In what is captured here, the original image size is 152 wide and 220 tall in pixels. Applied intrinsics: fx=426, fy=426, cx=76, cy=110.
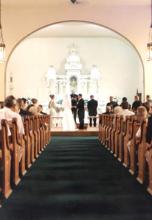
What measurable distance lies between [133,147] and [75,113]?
12.0 meters

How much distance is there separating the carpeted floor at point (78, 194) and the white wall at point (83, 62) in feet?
47.8

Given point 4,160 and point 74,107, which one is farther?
point 74,107

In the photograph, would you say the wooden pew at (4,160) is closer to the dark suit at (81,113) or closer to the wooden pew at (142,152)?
the wooden pew at (142,152)

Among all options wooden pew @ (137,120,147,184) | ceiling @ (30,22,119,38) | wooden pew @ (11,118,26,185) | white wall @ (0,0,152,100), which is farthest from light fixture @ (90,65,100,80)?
wooden pew @ (137,120,147,184)

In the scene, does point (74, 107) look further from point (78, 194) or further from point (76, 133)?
point (78, 194)

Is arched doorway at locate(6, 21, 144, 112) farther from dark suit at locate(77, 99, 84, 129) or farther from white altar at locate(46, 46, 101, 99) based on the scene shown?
dark suit at locate(77, 99, 84, 129)

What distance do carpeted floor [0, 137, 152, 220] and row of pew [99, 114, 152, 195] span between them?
6.4 inches

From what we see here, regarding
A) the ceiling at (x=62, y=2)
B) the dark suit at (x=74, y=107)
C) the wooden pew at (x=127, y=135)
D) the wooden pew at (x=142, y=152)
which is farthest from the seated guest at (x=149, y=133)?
the dark suit at (x=74, y=107)

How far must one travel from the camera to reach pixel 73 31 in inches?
838

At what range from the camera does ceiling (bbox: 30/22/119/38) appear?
1995cm

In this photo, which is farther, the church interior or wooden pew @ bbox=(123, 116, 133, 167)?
wooden pew @ bbox=(123, 116, 133, 167)

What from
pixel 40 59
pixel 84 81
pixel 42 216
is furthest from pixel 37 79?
pixel 42 216

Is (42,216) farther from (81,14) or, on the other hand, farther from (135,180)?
(81,14)

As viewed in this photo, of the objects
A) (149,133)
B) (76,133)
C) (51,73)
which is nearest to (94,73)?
(51,73)
